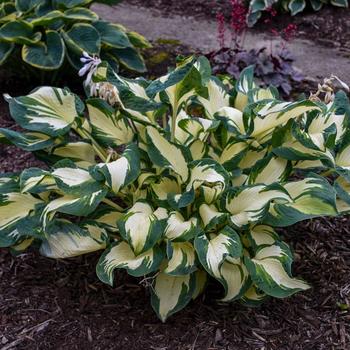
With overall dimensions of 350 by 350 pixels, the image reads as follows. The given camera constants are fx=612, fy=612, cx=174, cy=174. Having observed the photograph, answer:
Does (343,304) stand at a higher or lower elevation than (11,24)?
lower

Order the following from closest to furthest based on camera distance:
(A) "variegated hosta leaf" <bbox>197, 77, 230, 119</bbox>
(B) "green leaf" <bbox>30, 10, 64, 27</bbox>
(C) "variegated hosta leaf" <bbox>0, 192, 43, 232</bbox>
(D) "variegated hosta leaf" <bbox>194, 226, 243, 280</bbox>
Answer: (D) "variegated hosta leaf" <bbox>194, 226, 243, 280</bbox>
(C) "variegated hosta leaf" <bbox>0, 192, 43, 232</bbox>
(A) "variegated hosta leaf" <bbox>197, 77, 230, 119</bbox>
(B) "green leaf" <bbox>30, 10, 64, 27</bbox>

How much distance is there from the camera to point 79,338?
2.42 m

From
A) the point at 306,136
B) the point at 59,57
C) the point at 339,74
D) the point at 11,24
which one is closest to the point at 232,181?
the point at 306,136

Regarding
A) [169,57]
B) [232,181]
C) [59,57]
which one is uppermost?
[232,181]

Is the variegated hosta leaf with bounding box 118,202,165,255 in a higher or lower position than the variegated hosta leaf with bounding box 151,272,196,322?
higher

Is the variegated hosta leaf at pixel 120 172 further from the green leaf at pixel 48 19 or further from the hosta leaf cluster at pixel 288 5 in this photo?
the hosta leaf cluster at pixel 288 5

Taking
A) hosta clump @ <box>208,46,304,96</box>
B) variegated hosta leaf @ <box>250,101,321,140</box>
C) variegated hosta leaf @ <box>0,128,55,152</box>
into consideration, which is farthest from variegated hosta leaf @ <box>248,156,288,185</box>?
hosta clump @ <box>208,46,304,96</box>

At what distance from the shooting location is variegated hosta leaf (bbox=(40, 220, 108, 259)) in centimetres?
235

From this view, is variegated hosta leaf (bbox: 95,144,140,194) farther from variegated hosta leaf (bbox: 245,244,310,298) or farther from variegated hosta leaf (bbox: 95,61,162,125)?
variegated hosta leaf (bbox: 245,244,310,298)

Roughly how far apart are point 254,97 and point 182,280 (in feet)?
3.01

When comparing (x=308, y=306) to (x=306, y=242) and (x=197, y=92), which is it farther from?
(x=197, y=92)

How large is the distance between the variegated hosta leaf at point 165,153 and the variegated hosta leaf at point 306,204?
39 centimetres

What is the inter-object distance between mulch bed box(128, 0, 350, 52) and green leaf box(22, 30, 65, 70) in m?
2.26

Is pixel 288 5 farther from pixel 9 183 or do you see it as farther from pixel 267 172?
pixel 9 183
